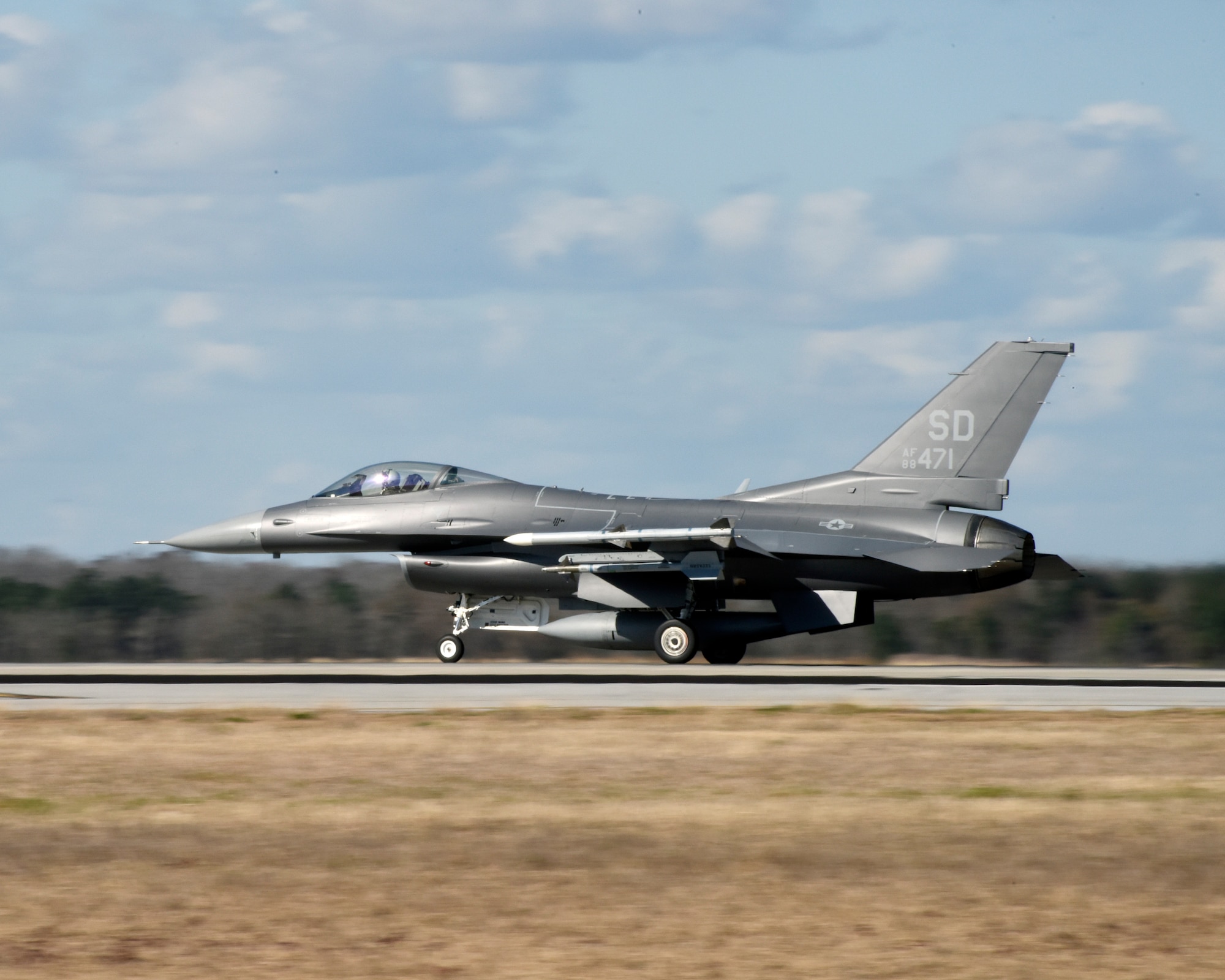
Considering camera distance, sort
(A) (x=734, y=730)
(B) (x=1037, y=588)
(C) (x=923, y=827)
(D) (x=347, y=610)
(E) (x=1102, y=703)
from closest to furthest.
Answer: (C) (x=923, y=827), (A) (x=734, y=730), (E) (x=1102, y=703), (B) (x=1037, y=588), (D) (x=347, y=610)

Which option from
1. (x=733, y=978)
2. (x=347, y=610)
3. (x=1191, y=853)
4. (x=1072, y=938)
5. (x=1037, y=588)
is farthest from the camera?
(x=347, y=610)

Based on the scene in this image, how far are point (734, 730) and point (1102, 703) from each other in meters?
5.57

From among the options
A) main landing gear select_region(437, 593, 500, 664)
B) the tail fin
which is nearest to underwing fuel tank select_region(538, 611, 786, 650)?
main landing gear select_region(437, 593, 500, 664)

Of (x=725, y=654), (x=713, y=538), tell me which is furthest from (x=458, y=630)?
(x=713, y=538)

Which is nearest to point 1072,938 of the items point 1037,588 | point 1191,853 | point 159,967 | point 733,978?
point 733,978

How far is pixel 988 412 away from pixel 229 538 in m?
13.1

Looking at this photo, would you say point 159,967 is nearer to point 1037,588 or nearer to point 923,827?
point 923,827

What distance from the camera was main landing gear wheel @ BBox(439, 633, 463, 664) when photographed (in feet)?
85.9

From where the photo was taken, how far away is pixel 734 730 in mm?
14336

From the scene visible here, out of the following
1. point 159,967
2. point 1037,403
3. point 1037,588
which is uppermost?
point 1037,403

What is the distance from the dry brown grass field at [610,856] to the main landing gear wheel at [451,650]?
40.8 feet

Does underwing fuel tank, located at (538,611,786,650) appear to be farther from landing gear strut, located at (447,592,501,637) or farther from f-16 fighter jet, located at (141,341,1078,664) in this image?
landing gear strut, located at (447,592,501,637)

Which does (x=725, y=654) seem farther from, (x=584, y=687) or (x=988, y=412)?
(x=584, y=687)

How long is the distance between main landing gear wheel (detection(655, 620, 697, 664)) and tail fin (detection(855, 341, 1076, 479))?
4528 mm
